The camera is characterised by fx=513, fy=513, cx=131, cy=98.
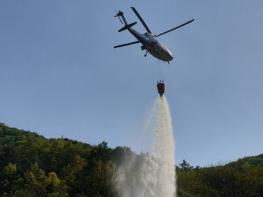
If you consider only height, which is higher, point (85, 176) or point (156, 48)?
point (156, 48)

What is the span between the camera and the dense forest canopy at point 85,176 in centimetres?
14850

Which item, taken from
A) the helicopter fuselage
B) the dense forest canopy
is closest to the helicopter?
the helicopter fuselage

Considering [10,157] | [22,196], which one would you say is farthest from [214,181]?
[10,157]

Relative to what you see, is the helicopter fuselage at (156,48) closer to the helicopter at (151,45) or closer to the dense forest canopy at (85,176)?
the helicopter at (151,45)

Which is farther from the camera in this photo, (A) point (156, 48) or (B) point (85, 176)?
(B) point (85, 176)

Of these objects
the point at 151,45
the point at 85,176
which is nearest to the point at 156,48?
the point at 151,45

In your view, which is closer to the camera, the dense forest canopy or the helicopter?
the helicopter

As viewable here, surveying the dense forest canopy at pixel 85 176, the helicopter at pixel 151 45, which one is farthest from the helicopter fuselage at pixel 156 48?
the dense forest canopy at pixel 85 176

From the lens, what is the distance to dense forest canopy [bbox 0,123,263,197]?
14850cm

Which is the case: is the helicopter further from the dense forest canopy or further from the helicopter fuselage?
the dense forest canopy

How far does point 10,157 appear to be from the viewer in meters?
184

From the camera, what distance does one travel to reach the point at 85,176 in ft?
509

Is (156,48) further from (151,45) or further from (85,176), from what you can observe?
(85,176)

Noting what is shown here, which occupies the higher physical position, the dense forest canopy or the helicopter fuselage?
the helicopter fuselage
